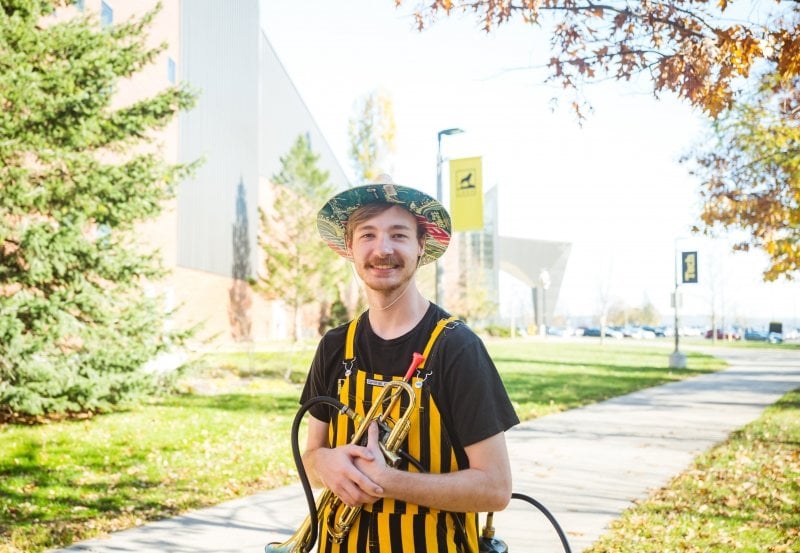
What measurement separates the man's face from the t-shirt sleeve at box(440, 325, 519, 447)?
9.6 inches

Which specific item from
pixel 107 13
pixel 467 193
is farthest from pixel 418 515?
pixel 107 13

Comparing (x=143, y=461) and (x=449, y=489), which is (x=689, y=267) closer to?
(x=143, y=461)

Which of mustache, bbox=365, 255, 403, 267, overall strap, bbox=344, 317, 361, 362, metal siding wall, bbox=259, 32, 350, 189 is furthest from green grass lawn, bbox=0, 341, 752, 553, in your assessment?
metal siding wall, bbox=259, 32, 350, 189

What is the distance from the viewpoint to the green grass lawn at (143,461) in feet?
19.4

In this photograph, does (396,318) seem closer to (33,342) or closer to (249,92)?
(33,342)

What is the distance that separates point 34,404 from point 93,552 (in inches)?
225

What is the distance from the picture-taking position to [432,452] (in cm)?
197

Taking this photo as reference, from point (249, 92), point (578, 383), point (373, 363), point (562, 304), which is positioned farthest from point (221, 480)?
point (562, 304)

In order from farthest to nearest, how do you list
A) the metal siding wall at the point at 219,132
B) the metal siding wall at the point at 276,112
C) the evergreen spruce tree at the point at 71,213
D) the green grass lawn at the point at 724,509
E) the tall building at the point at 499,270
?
the tall building at the point at 499,270 < the metal siding wall at the point at 276,112 < the metal siding wall at the point at 219,132 < the evergreen spruce tree at the point at 71,213 < the green grass lawn at the point at 724,509

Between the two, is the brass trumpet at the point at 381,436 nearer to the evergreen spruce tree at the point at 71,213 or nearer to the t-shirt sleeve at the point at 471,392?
the t-shirt sleeve at the point at 471,392

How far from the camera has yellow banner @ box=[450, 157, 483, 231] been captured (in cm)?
1374

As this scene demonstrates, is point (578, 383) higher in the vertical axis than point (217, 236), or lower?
lower

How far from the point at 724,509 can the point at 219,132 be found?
98.9 ft

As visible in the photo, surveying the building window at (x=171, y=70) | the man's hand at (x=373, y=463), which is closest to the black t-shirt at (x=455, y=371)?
the man's hand at (x=373, y=463)
